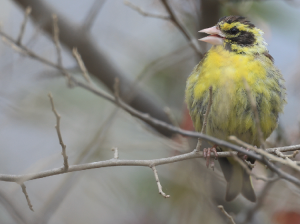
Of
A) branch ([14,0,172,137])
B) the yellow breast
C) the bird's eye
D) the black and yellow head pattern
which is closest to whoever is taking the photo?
the yellow breast

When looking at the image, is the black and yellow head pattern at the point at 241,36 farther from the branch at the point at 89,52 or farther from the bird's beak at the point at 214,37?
the branch at the point at 89,52

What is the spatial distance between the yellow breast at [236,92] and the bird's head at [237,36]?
9cm

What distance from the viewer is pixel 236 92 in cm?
356

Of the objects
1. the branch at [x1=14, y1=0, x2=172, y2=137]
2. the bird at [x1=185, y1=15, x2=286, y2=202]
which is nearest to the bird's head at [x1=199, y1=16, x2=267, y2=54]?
the bird at [x1=185, y1=15, x2=286, y2=202]

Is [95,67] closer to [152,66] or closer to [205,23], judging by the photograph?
[152,66]

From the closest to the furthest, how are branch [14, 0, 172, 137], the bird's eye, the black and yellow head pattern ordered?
1. the black and yellow head pattern
2. the bird's eye
3. branch [14, 0, 172, 137]

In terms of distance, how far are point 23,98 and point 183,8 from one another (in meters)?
2.37

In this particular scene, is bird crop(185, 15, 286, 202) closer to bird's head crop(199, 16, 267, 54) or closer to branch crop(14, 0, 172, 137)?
bird's head crop(199, 16, 267, 54)

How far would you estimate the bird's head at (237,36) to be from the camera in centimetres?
385

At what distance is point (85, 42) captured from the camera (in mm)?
5219

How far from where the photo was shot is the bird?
358 cm

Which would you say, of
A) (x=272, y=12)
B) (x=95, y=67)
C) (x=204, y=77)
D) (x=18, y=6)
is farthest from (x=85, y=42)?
(x=272, y=12)

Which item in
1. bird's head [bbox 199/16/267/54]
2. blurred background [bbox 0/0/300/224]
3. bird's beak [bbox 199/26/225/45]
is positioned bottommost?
blurred background [bbox 0/0/300/224]

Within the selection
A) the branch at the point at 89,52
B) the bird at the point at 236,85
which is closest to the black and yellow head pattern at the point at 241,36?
the bird at the point at 236,85
